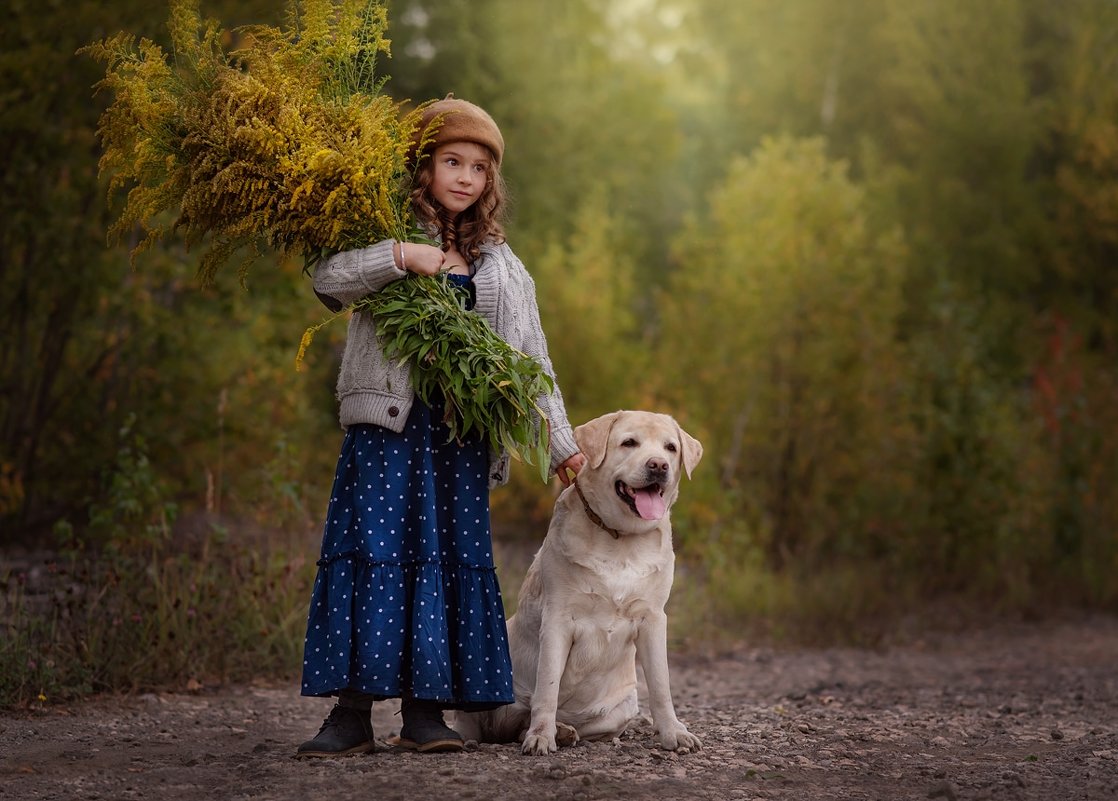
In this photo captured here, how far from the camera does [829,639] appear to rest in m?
9.90

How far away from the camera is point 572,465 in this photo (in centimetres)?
491

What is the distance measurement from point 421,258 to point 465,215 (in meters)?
0.49

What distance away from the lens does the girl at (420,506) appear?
458 centimetres

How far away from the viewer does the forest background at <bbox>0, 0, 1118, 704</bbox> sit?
766cm

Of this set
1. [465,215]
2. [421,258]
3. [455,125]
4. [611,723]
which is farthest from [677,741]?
[455,125]

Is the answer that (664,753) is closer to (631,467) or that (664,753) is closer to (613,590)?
(613,590)

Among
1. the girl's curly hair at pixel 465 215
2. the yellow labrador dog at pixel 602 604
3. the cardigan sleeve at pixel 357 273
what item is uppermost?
the girl's curly hair at pixel 465 215

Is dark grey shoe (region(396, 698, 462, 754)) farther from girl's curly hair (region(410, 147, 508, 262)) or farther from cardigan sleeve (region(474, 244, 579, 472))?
girl's curly hair (region(410, 147, 508, 262))

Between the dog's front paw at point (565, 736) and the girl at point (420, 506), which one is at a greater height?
the girl at point (420, 506)

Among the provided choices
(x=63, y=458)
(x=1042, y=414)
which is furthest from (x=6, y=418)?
(x=1042, y=414)

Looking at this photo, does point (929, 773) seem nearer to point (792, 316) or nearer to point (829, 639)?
point (829, 639)

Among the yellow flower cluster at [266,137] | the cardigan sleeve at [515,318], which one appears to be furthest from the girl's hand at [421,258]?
the cardigan sleeve at [515,318]

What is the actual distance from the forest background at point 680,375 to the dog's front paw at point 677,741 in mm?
2491

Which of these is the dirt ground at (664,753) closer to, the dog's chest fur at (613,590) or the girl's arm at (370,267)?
the dog's chest fur at (613,590)
